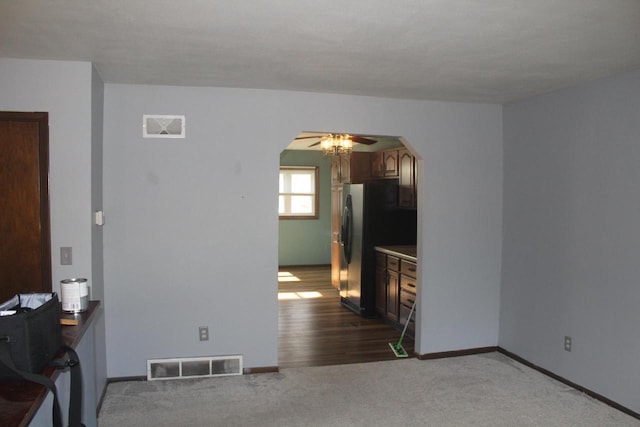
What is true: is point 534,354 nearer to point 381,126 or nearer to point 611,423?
point 611,423

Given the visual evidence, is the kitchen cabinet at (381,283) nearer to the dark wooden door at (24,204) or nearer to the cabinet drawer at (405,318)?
the cabinet drawer at (405,318)

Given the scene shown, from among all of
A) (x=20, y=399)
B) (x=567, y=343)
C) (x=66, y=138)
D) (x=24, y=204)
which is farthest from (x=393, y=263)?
(x=20, y=399)

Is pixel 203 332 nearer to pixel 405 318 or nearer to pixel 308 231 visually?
pixel 405 318

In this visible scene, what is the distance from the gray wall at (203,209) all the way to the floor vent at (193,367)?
6cm

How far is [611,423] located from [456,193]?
2124 millimetres

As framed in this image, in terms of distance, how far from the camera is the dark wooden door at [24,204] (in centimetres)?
308

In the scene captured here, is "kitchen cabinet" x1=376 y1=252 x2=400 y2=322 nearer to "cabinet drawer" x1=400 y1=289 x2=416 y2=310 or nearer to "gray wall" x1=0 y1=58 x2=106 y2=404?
"cabinet drawer" x1=400 y1=289 x2=416 y2=310

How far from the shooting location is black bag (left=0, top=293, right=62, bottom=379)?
152cm

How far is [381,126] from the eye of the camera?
4.23 meters

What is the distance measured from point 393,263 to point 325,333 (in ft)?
3.65

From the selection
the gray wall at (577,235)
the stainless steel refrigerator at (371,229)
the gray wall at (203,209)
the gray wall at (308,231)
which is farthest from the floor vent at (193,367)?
the gray wall at (308,231)

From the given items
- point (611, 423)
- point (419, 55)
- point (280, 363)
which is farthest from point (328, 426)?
point (419, 55)

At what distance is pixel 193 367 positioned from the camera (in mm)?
3879

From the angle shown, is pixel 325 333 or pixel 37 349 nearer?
pixel 37 349
